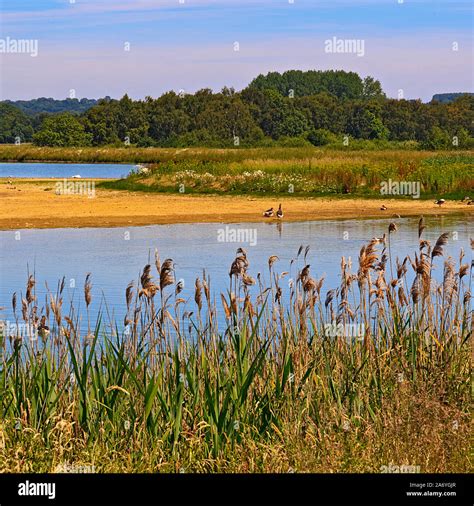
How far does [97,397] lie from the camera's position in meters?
6.38

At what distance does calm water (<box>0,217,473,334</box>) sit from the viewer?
14938 millimetres

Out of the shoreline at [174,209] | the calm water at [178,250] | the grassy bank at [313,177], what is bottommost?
the calm water at [178,250]

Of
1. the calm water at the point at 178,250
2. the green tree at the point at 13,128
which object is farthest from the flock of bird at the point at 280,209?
the green tree at the point at 13,128

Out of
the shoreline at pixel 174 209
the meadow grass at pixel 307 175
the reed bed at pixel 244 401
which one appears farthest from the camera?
the meadow grass at pixel 307 175

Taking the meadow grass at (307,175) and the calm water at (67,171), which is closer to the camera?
the meadow grass at (307,175)

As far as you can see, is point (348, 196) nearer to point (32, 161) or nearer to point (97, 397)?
point (97, 397)

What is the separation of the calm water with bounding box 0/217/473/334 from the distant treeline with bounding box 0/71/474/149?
3402cm

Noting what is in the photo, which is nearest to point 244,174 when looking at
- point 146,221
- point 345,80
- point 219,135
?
point 146,221

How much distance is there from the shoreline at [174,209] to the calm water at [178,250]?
1.34 m

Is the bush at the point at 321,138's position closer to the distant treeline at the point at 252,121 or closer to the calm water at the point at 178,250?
the distant treeline at the point at 252,121

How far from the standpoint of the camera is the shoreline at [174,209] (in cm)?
2655

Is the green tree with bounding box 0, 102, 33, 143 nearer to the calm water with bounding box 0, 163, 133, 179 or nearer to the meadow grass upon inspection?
the calm water with bounding box 0, 163, 133, 179

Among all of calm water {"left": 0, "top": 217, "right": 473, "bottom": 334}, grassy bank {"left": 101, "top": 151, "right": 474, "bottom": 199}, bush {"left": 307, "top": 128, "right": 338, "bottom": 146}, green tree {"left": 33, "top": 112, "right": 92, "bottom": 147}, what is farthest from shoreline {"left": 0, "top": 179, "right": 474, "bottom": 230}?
green tree {"left": 33, "top": 112, "right": 92, "bottom": 147}

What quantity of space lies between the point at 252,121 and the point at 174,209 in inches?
1690
